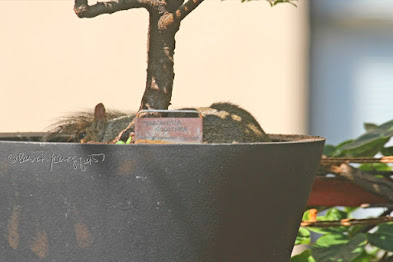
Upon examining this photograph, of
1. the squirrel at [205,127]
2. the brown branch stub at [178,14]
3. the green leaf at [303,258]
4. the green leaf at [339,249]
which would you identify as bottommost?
the green leaf at [303,258]

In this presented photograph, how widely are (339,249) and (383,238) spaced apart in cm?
12

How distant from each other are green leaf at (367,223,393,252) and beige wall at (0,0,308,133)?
0.91 metres

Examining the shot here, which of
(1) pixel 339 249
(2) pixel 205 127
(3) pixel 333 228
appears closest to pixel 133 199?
(2) pixel 205 127

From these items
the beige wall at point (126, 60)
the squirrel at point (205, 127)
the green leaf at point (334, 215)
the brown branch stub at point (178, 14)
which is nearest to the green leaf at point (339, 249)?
the green leaf at point (334, 215)

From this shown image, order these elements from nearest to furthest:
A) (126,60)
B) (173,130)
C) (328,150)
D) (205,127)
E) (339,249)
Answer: (173,130) < (205,127) < (339,249) < (328,150) < (126,60)

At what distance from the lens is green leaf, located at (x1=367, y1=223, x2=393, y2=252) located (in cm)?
147

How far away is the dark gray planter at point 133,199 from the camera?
0.94 m

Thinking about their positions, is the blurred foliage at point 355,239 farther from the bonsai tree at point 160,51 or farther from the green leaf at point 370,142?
the bonsai tree at point 160,51

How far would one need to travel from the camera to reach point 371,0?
2.52m

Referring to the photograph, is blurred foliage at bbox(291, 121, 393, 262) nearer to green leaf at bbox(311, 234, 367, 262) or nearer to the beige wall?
green leaf at bbox(311, 234, 367, 262)

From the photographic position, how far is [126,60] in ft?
7.75

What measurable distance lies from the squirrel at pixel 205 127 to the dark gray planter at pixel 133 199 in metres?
0.22

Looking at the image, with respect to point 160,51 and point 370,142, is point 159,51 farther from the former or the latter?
point 370,142

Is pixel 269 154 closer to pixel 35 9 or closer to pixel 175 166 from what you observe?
pixel 175 166
